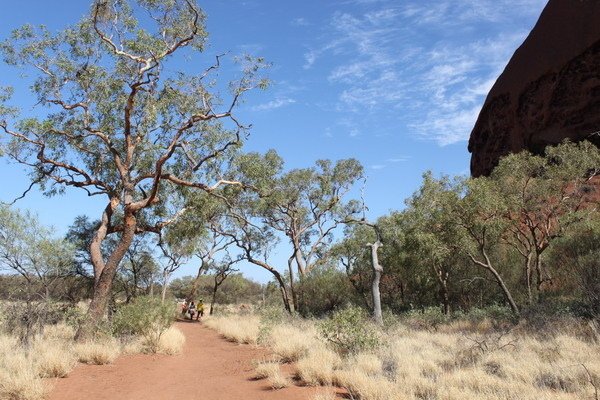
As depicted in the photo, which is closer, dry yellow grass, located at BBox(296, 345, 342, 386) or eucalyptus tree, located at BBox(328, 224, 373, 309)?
dry yellow grass, located at BBox(296, 345, 342, 386)

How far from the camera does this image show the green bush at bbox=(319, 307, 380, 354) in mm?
10594

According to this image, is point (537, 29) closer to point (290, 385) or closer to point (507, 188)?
point (507, 188)

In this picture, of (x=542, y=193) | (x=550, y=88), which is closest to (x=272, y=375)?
(x=542, y=193)

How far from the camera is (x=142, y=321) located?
1391cm

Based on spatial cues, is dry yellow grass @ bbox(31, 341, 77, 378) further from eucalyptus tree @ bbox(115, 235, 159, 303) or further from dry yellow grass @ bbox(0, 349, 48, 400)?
eucalyptus tree @ bbox(115, 235, 159, 303)

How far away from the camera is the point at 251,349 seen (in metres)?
14.7

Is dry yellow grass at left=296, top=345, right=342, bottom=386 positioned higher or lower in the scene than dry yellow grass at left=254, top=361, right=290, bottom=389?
higher

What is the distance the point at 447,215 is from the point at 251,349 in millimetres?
9678

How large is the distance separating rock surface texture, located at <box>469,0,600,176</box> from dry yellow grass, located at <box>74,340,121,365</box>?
30803 millimetres

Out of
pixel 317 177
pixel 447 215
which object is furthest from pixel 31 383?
pixel 317 177

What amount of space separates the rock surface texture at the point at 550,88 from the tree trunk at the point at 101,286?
2919 cm

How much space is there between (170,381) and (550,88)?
37.2m

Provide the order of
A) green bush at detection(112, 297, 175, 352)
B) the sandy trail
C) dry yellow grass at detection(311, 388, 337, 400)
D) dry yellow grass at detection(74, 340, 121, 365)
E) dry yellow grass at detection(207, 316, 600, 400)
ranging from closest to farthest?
dry yellow grass at detection(207, 316, 600, 400) < dry yellow grass at detection(311, 388, 337, 400) < the sandy trail < dry yellow grass at detection(74, 340, 121, 365) < green bush at detection(112, 297, 175, 352)

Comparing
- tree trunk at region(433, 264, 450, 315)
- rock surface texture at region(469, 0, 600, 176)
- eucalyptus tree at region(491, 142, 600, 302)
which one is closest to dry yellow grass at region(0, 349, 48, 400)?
eucalyptus tree at region(491, 142, 600, 302)
